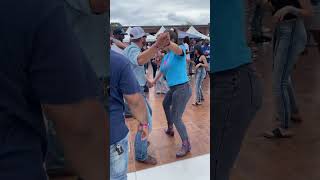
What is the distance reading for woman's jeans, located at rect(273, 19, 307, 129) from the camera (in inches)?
76.7

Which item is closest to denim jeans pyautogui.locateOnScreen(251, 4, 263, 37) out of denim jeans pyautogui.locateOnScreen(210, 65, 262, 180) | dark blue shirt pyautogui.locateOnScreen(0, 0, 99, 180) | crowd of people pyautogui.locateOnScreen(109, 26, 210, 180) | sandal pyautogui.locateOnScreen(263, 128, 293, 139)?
denim jeans pyautogui.locateOnScreen(210, 65, 262, 180)

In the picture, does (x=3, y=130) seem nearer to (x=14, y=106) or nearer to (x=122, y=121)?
(x=14, y=106)

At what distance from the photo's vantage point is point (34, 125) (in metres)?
0.97

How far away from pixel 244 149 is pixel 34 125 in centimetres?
128

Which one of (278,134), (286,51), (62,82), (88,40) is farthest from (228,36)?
(62,82)

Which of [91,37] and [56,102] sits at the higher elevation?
[91,37]

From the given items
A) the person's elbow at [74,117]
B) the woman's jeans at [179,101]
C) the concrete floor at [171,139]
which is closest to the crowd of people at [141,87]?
the woman's jeans at [179,101]

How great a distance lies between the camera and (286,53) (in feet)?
6.51

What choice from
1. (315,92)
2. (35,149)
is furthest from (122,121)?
(35,149)

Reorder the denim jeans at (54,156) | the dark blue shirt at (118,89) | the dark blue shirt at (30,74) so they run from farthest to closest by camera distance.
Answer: the dark blue shirt at (118,89) < the denim jeans at (54,156) < the dark blue shirt at (30,74)

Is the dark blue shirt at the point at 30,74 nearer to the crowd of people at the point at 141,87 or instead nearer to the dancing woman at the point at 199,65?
the crowd of people at the point at 141,87

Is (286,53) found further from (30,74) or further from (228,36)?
(30,74)

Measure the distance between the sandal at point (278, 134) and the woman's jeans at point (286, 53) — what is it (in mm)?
127

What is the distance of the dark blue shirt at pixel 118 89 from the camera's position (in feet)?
7.26
